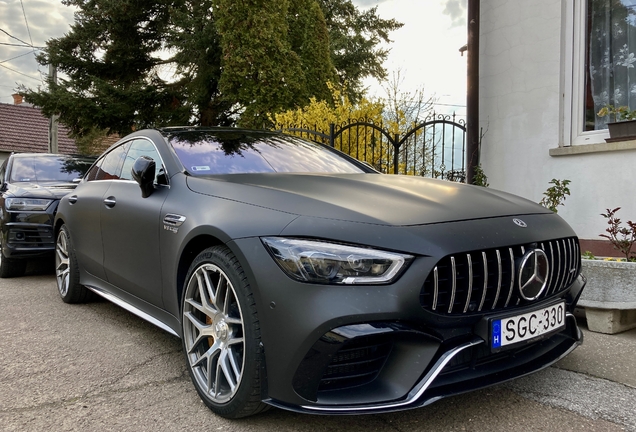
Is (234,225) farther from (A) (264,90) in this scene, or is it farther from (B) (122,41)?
(B) (122,41)

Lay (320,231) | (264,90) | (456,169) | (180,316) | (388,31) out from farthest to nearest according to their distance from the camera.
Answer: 1. (388,31)
2. (264,90)
3. (456,169)
4. (180,316)
5. (320,231)

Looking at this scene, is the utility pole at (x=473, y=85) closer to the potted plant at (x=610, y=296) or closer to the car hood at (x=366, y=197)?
the potted plant at (x=610, y=296)

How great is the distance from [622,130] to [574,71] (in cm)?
94

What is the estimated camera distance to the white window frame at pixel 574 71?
518 cm

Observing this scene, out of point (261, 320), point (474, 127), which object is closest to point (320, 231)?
point (261, 320)

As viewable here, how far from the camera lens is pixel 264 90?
1130 centimetres

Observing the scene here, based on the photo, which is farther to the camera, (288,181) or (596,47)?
(596,47)

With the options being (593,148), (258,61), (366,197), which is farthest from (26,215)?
(258,61)

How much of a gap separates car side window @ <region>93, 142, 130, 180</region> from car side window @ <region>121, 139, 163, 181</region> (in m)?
0.10

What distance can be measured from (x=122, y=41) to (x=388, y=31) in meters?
11.9

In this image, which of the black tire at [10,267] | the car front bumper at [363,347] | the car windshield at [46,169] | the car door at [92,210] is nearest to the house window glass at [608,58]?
the car front bumper at [363,347]

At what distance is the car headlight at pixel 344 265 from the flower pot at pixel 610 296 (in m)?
2.21

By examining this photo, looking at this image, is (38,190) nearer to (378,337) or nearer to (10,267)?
(10,267)

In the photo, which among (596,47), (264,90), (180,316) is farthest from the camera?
(264,90)
